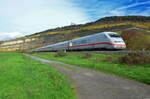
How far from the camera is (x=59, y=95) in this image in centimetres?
649

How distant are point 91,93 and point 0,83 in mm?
5320

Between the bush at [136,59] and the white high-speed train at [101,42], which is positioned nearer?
the bush at [136,59]

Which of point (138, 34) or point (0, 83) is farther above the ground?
point (138, 34)

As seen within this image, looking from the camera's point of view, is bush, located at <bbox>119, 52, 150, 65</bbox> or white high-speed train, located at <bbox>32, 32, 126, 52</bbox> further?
white high-speed train, located at <bbox>32, 32, 126, 52</bbox>

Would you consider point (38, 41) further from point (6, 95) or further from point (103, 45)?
point (6, 95)

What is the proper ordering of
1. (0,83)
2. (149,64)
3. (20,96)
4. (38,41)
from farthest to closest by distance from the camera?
(38,41), (149,64), (0,83), (20,96)

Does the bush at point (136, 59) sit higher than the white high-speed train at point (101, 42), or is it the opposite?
the white high-speed train at point (101, 42)

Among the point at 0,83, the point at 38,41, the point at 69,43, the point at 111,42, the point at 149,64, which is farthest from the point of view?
the point at 38,41

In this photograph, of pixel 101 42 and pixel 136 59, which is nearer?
pixel 136 59

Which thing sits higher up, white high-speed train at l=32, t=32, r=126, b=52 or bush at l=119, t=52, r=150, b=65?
white high-speed train at l=32, t=32, r=126, b=52

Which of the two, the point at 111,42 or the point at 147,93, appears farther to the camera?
the point at 111,42

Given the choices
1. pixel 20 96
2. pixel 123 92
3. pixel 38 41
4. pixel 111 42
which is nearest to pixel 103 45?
pixel 111 42

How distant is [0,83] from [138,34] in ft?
112

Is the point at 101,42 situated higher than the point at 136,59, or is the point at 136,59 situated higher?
the point at 101,42
